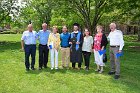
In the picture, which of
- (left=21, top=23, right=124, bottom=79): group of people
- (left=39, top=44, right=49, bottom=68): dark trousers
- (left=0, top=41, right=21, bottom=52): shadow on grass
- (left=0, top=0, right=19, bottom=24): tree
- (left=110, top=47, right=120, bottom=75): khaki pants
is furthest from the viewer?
(left=0, top=0, right=19, bottom=24): tree

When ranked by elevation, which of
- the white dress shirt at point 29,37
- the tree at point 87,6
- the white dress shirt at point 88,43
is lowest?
the white dress shirt at point 88,43

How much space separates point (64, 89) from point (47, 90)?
1.67 feet

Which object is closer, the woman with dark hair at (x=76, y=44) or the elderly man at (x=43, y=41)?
the woman with dark hair at (x=76, y=44)

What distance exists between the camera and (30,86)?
10523mm

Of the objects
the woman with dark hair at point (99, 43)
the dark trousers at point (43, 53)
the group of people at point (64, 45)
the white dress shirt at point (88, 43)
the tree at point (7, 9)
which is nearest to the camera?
the woman with dark hair at point (99, 43)

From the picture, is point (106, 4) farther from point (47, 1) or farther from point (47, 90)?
point (47, 90)

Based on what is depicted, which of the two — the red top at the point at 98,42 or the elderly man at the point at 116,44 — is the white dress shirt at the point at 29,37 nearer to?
the red top at the point at 98,42

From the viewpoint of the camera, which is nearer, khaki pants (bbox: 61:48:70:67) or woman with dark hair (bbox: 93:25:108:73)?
woman with dark hair (bbox: 93:25:108:73)

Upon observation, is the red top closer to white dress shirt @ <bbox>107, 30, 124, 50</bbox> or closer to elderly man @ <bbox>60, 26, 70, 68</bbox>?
white dress shirt @ <bbox>107, 30, 124, 50</bbox>

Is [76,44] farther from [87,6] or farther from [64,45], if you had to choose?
[87,6]

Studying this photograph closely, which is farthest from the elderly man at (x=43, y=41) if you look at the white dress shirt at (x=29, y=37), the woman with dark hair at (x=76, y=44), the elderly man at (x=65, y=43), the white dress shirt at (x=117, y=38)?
the white dress shirt at (x=117, y=38)

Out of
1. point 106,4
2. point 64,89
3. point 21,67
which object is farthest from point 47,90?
point 106,4

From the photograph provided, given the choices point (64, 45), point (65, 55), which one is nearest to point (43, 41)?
point (64, 45)

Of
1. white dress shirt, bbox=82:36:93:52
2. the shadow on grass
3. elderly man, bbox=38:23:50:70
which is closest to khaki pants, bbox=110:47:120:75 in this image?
white dress shirt, bbox=82:36:93:52
